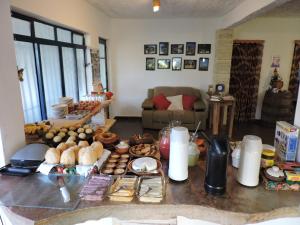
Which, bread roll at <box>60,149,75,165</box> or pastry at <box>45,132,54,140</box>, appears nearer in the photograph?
bread roll at <box>60,149,75,165</box>

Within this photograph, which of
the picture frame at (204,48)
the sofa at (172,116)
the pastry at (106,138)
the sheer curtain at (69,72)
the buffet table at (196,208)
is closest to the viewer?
the buffet table at (196,208)

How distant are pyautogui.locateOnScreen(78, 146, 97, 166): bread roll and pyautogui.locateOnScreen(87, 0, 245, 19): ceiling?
119 inches

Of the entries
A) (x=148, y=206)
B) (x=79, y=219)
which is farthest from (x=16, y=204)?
(x=148, y=206)

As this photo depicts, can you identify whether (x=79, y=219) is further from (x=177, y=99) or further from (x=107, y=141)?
(x=177, y=99)

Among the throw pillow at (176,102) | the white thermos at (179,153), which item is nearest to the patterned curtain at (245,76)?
the throw pillow at (176,102)

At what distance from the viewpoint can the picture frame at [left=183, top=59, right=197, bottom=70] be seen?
5.27 metres

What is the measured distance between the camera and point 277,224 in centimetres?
122

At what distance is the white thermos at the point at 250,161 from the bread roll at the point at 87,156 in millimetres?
866

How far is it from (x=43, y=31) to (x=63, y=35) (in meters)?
0.50

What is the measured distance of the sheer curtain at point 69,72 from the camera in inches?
129

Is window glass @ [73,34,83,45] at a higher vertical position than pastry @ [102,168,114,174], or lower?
higher

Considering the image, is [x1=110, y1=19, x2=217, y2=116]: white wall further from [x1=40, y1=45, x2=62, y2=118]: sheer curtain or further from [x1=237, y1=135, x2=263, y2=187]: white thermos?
[x1=237, y1=135, x2=263, y2=187]: white thermos

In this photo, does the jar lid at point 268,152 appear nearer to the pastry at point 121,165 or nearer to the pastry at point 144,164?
the pastry at point 144,164

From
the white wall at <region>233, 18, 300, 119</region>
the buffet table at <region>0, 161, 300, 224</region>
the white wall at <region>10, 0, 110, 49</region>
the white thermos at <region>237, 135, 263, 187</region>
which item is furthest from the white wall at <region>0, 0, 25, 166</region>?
the white wall at <region>233, 18, 300, 119</region>
